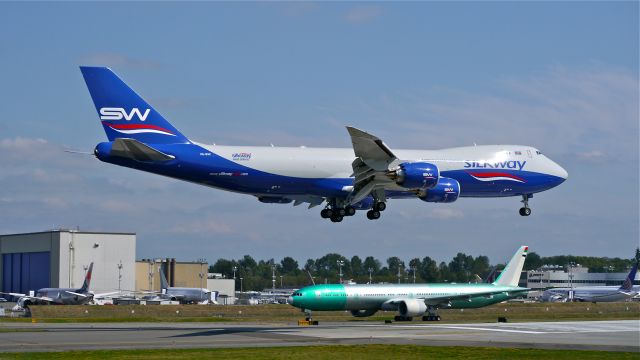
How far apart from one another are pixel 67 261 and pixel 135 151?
98.1 m

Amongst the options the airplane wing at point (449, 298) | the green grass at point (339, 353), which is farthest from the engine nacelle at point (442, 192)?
the green grass at point (339, 353)

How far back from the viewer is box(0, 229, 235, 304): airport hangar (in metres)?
151

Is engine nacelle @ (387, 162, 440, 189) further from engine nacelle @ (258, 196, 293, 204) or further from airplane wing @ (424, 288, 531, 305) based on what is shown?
airplane wing @ (424, 288, 531, 305)

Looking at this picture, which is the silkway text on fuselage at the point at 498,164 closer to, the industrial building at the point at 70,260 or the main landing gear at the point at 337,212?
the main landing gear at the point at 337,212

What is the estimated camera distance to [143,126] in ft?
202

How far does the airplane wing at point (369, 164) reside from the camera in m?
58.7

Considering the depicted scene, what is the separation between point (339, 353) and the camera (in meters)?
41.7

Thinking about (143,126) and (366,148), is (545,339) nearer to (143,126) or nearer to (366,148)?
(366,148)

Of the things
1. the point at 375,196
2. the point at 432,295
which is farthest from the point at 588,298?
the point at 375,196

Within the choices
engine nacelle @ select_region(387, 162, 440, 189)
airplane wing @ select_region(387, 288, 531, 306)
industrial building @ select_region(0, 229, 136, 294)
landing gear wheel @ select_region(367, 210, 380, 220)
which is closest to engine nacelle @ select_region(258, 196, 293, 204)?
landing gear wheel @ select_region(367, 210, 380, 220)

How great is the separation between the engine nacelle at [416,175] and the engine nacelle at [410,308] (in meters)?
15.8

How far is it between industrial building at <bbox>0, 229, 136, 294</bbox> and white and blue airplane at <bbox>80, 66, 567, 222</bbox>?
91340 mm

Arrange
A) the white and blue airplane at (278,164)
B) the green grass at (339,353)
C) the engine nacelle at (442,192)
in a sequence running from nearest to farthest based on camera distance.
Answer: the green grass at (339,353), the white and blue airplane at (278,164), the engine nacelle at (442,192)

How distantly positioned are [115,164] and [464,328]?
2364cm
